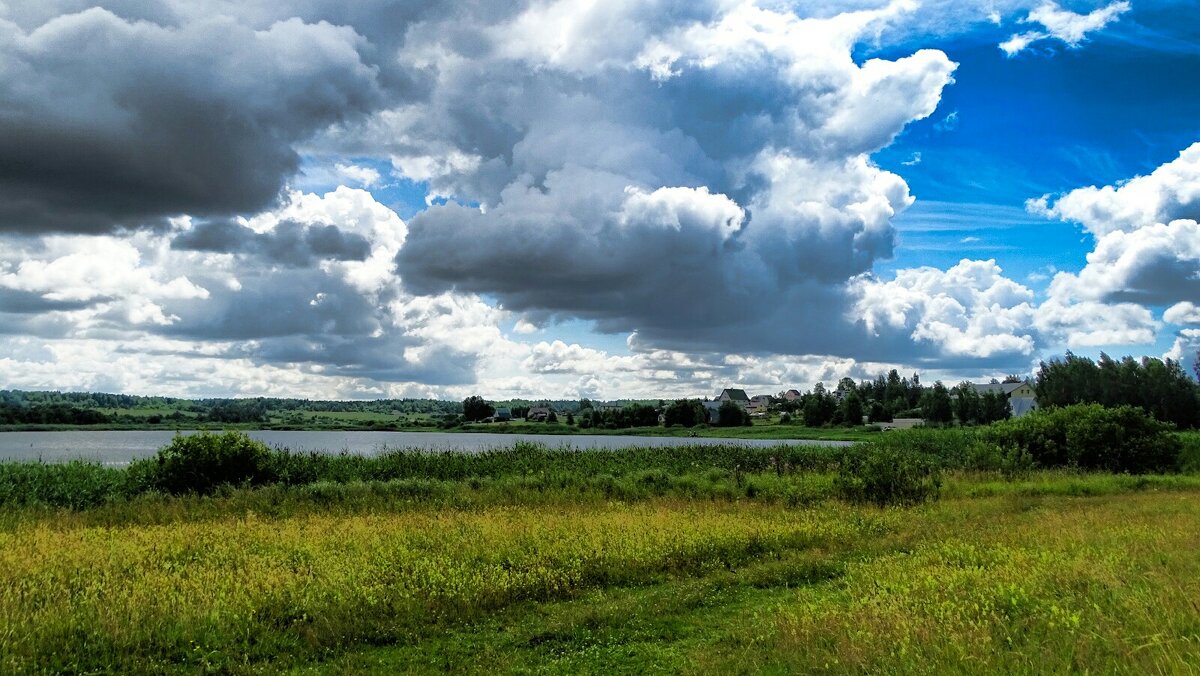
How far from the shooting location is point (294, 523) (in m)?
18.5

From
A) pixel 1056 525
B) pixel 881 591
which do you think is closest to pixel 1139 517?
pixel 1056 525

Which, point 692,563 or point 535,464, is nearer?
point 692,563

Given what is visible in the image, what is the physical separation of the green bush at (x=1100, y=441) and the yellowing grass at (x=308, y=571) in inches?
1036

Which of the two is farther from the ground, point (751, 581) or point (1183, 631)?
point (1183, 631)

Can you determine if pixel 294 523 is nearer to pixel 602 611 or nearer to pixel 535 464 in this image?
pixel 602 611

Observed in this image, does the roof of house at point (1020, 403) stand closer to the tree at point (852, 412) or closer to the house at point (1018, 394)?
the house at point (1018, 394)

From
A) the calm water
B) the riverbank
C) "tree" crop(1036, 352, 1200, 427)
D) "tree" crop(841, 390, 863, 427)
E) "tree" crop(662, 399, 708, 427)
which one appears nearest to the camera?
the calm water

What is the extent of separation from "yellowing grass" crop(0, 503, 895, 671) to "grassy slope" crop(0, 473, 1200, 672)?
5 cm

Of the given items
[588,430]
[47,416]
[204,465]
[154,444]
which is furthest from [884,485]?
[47,416]

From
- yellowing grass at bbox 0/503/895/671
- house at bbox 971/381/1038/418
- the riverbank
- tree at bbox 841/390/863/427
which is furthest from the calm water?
house at bbox 971/381/1038/418

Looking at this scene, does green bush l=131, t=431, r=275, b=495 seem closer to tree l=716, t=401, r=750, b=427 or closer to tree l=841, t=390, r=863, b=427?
tree l=841, t=390, r=863, b=427

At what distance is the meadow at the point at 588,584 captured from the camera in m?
8.50

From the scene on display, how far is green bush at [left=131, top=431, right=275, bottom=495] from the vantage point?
25984 mm

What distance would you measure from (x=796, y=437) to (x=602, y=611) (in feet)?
323
